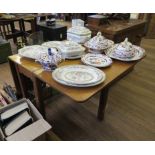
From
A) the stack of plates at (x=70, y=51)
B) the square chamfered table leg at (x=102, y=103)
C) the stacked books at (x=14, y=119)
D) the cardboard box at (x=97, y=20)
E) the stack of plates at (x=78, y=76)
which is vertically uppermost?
the cardboard box at (x=97, y=20)

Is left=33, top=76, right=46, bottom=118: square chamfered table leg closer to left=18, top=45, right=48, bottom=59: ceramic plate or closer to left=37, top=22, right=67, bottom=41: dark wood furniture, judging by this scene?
left=18, top=45, right=48, bottom=59: ceramic plate

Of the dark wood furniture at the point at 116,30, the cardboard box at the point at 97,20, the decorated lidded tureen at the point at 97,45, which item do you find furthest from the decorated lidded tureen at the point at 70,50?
the cardboard box at the point at 97,20

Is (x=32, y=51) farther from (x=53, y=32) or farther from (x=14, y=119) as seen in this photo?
(x=53, y=32)

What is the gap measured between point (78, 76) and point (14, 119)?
579mm

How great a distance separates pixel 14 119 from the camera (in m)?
1.15

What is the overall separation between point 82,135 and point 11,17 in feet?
8.32

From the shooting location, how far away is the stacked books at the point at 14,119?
3.58ft

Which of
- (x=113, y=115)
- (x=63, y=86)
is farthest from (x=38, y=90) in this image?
(x=113, y=115)

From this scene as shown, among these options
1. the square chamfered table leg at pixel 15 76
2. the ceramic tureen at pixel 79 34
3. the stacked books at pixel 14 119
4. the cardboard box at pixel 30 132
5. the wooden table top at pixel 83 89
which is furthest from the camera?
the ceramic tureen at pixel 79 34

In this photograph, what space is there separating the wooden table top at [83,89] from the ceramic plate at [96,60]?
0.04 metres

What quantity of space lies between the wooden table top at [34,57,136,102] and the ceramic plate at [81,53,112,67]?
40 millimetres

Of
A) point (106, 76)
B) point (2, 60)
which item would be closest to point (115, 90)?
point (106, 76)

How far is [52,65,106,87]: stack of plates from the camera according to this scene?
922 mm

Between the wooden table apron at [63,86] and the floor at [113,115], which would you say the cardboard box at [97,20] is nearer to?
the floor at [113,115]
